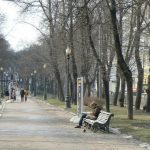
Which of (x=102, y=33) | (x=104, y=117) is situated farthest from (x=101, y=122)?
(x=102, y=33)

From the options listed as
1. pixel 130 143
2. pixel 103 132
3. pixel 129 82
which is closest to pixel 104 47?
pixel 129 82

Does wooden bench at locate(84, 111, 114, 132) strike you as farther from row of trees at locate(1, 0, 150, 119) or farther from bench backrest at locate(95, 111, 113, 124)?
row of trees at locate(1, 0, 150, 119)

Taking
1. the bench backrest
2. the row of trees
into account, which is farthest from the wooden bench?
the row of trees

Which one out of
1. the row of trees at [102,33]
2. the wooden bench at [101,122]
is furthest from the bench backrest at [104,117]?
the row of trees at [102,33]

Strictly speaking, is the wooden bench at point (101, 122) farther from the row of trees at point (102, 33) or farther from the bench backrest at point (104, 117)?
the row of trees at point (102, 33)

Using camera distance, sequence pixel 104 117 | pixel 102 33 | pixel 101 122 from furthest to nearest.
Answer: pixel 102 33 → pixel 104 117 → pixel 101 122

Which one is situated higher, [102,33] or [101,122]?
[102,33]

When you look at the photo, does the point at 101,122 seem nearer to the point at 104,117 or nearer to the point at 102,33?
the point at 104,117

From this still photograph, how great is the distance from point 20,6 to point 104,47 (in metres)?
7.01

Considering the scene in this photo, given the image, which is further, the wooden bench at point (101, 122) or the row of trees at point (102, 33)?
the row of trees at point (102, 33)

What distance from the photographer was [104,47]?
4300 cm

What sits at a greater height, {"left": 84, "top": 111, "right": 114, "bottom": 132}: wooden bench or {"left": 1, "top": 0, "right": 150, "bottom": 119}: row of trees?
{"left": 1, "top": 0, "right": 150, "bottom": 119}: row of trees

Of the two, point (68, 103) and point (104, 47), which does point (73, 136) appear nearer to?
point (104, 47)

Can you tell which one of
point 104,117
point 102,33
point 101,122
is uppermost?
point 102,33
